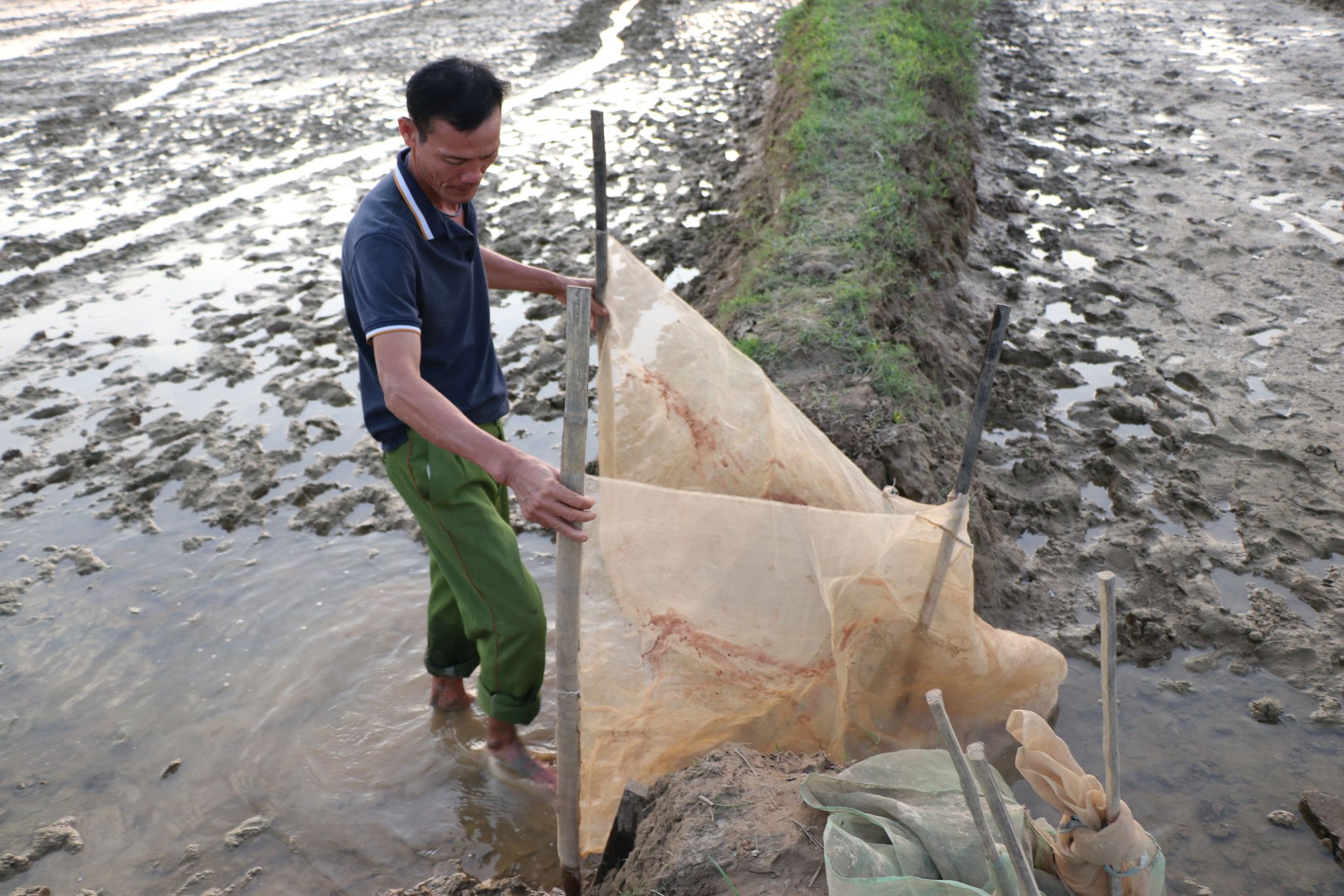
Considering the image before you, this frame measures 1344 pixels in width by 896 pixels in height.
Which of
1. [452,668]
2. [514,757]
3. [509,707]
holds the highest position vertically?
[509,707]

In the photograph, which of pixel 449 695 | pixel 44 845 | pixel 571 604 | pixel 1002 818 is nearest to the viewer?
pixel 1002 818

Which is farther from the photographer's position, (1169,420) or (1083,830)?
(1169,420)

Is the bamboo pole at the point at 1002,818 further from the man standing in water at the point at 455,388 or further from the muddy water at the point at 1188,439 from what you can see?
the muddy water at the point at 1188,439

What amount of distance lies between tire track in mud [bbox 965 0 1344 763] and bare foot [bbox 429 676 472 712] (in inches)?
66.8

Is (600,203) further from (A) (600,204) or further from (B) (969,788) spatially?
(B) (969,788)

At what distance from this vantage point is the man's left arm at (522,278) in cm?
252

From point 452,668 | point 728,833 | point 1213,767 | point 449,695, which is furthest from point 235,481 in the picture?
point 1213,767

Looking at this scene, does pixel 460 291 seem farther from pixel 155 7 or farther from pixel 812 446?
pixel 155 7

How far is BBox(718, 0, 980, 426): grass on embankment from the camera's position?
3.86 m

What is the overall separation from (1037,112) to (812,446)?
6.79m

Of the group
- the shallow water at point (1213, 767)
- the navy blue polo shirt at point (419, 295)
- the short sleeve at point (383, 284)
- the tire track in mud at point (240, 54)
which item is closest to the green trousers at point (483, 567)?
the navy blue polo shirt at point (419, 295)

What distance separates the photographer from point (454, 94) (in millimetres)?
1869

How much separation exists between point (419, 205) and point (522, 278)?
563mm

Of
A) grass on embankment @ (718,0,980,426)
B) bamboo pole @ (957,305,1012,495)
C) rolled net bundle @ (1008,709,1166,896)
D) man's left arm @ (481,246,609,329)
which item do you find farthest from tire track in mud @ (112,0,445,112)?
rolled net bundle @ (1008,709,1166,896)
